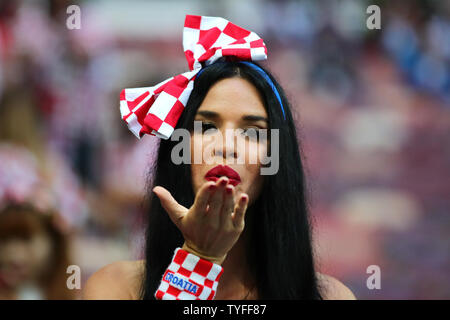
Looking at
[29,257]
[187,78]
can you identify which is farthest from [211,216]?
Answer: [29,257]

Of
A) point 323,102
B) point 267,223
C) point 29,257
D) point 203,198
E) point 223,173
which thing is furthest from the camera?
point 323,102

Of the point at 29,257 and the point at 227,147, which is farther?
the point at 29,257

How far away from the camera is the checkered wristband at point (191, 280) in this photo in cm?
146

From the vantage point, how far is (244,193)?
1614 mm

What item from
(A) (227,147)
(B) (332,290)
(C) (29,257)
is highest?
(A) (227,147)

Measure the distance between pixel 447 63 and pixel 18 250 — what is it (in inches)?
126

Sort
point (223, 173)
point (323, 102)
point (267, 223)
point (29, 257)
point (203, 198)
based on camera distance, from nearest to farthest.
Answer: point (203, 198) → point (223, 173) → point (267, 223) → point (29, 257) → point (323, 102)

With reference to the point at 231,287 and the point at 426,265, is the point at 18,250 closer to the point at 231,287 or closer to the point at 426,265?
the point at 231,287

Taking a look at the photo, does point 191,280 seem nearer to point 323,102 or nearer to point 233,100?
point 233,100

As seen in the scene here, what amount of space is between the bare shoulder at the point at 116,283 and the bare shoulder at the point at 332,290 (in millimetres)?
509

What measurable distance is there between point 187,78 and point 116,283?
0.60 m

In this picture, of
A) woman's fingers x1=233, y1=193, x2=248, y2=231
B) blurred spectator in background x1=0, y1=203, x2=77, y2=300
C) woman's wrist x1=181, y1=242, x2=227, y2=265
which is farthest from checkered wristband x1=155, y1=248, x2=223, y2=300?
blurred spectator in background x1=0, y1=203, x2=77, y2=300

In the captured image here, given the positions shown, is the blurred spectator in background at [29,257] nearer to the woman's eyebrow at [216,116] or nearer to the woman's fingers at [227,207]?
the woman's eyebrow at [216,116]

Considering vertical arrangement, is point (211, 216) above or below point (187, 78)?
below
